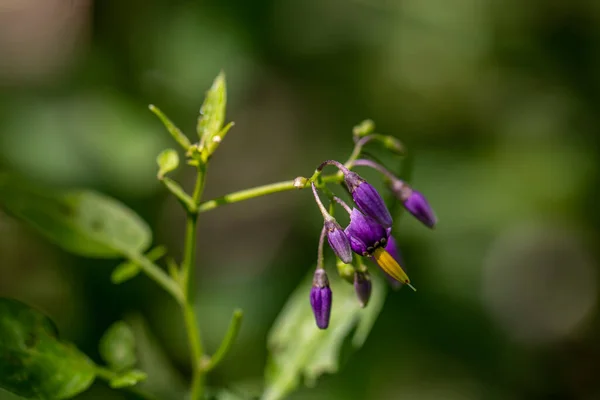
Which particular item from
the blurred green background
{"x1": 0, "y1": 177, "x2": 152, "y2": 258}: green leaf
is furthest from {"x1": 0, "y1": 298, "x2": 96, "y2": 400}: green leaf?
the blurred green background

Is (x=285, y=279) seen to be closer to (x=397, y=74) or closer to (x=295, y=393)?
(x=295, y=393)

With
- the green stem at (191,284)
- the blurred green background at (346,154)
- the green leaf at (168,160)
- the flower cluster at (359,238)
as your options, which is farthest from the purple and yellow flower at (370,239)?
the blurred green background at (346,154)

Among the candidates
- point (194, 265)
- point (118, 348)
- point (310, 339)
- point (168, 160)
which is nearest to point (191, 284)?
point (194, 265)

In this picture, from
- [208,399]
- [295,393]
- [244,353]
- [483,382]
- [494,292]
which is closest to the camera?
[208,399]

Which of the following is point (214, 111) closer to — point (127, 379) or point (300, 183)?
point (300, 183)

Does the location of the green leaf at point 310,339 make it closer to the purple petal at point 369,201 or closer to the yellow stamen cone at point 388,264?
the yellow stamen cone at point 388,264

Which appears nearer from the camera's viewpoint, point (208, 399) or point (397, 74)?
point (208, 399)

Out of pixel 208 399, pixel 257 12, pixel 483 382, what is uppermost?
pixel 257 12

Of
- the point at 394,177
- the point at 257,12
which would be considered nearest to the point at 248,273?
the point at 257,12
